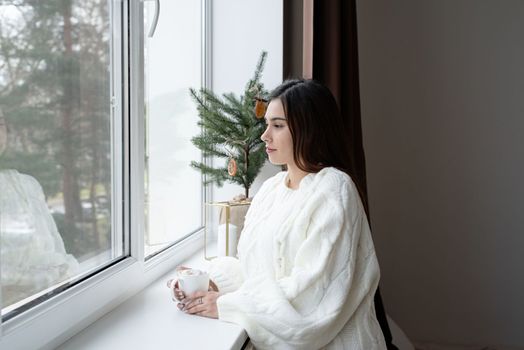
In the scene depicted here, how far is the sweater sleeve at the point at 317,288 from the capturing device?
3.03ft

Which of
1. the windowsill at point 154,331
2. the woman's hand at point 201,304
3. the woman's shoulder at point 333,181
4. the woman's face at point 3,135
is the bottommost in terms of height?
the windowsill at point 154,331

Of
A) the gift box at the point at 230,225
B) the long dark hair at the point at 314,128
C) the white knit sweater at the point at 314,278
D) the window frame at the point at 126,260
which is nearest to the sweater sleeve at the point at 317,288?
the white knit sweater at the point at 314,278

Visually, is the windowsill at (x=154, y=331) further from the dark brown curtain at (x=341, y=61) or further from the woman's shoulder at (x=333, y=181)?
the dark brown curtain at (x=341, y=61)

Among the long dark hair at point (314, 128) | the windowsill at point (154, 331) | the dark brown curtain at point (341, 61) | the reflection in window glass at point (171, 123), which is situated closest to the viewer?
the windowsill at point (154, 331)

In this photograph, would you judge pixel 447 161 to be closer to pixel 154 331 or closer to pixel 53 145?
pixel 154 331

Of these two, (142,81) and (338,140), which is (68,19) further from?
(338,140)

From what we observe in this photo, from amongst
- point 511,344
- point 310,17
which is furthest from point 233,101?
point 511,344

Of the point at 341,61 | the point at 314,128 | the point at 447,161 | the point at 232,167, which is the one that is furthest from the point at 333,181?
the point at 447,161

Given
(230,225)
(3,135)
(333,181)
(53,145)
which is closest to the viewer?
(3,135)

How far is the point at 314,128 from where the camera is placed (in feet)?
3.63

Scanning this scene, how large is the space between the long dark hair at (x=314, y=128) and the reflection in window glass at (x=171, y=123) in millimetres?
510

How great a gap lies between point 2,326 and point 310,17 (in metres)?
1.26

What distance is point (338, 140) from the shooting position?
113cm

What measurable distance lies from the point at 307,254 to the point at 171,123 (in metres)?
0.84
